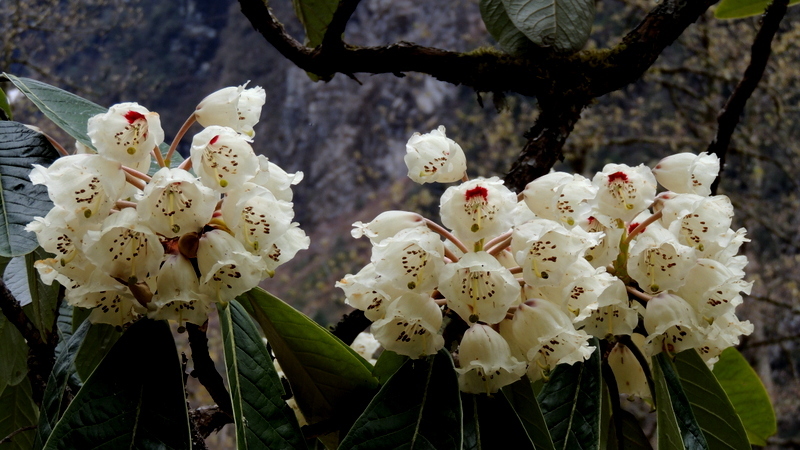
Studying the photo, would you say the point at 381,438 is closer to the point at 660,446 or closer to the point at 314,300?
the point at 660,446

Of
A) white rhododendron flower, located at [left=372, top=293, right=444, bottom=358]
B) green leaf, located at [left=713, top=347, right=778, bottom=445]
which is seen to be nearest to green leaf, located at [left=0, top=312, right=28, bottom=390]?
white rhododendron flower, located at [left=372, top=293, right=444, bottom=358]

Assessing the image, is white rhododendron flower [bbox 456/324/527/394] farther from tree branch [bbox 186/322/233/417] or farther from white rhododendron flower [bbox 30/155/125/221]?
white rhododendron flower [bbox 30/155/125/221]

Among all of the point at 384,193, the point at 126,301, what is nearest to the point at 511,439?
the point at 126,301

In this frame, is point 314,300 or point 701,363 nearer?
point 701,363

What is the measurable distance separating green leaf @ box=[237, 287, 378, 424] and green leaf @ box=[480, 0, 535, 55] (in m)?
0.61

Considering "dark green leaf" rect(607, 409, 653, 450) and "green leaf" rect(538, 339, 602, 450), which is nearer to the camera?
"green leaf" rect(538, 339, 602, 450)

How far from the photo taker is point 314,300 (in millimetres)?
10719

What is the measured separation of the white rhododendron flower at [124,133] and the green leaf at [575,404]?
0.59m

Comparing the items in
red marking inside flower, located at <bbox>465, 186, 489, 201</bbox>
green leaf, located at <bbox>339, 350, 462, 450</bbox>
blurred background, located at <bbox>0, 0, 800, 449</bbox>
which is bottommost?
green leaf, located at <bbox>339, 350, 462, 450</bbox>

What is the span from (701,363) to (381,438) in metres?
0.49

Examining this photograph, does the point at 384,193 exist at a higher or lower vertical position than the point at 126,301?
higher

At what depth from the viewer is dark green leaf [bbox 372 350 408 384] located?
92cm

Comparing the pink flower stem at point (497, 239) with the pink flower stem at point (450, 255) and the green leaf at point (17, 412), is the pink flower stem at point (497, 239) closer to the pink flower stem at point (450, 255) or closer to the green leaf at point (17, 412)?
the pink flower stem at point (450, 255)

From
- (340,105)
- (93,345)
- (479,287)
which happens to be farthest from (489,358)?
(340,105)
